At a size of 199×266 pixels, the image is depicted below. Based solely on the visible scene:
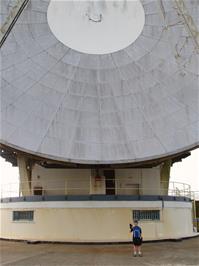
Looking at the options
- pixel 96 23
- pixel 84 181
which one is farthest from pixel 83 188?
pixel 96 23

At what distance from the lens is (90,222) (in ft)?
65.9

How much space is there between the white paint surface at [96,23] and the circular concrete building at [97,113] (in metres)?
0.07

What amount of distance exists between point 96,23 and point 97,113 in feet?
22.9

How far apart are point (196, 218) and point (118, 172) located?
34.3 ft

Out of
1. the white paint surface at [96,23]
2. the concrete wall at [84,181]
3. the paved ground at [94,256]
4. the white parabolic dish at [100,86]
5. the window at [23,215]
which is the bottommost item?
the paved ground at [94,256]

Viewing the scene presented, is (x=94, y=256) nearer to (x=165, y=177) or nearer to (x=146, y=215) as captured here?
(x=146, y=215)

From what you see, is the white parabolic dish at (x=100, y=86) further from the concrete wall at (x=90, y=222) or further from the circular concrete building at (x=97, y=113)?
the concrete wall at (x=90, y=222)

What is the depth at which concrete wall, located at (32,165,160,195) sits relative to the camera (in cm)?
2369

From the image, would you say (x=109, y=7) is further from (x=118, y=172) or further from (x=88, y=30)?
(x=118, y=172)

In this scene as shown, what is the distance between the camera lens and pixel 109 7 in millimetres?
24031

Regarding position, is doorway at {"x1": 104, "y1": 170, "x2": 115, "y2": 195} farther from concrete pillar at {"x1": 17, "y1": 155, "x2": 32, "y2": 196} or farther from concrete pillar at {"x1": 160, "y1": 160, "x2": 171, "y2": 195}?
concrete pillar at {"x1": 17, "y1": 155, "x2": 32, "y2": 196}

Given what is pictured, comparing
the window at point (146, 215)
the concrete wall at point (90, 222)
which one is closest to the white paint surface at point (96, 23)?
the concrete wall at point (90, 222)

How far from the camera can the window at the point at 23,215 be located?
70.2 ft

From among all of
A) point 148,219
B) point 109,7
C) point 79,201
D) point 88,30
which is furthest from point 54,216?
point 109,7
